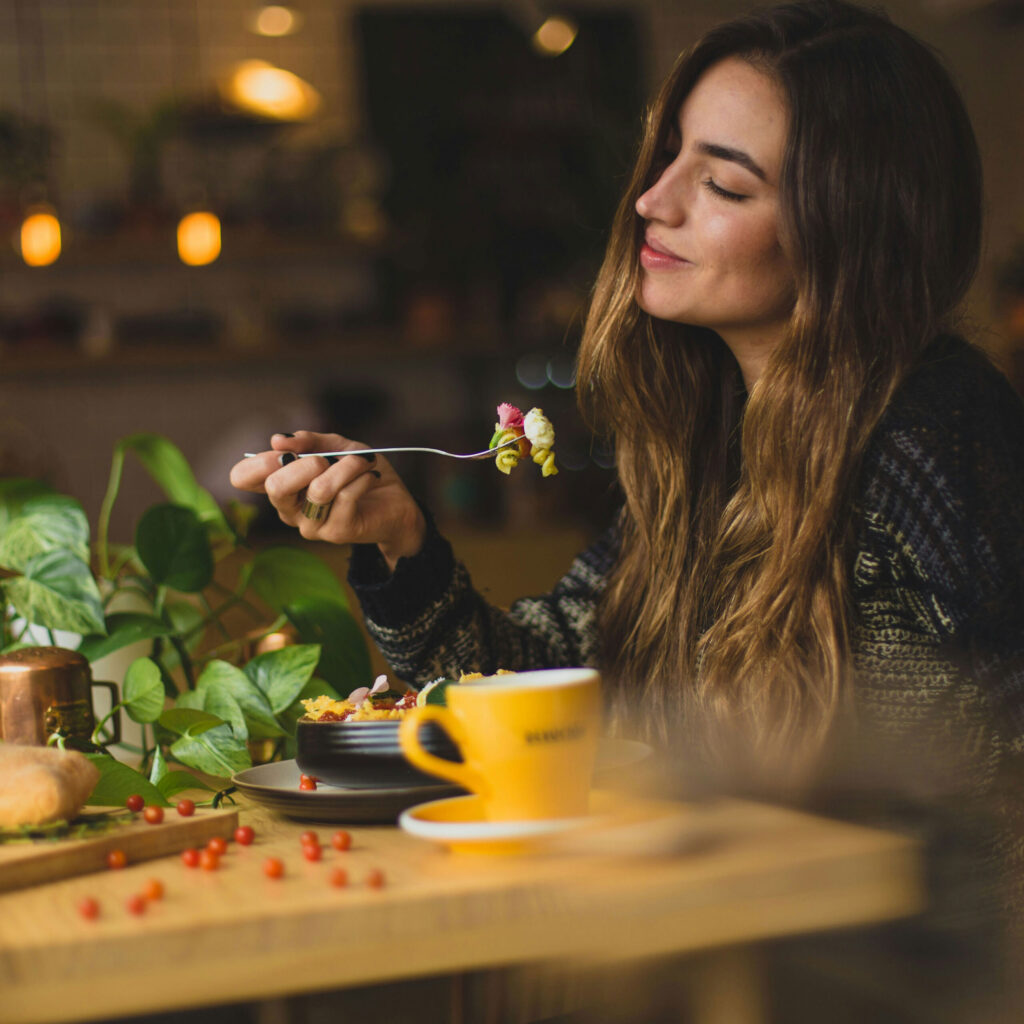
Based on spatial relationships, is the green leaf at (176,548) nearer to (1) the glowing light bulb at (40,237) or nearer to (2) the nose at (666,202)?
(2) the nose at (666,202)

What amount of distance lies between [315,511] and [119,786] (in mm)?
289

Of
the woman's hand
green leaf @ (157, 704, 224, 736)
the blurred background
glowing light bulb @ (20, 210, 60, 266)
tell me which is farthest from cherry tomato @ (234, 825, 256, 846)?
the blurred background

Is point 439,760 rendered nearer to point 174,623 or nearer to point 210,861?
point 210,861

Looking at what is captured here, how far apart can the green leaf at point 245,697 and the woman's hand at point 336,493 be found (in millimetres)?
125

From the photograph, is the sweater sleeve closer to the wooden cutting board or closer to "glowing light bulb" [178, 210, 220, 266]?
the wooden cutting board

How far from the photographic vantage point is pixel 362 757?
674 millimetres

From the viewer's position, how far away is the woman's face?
112cm

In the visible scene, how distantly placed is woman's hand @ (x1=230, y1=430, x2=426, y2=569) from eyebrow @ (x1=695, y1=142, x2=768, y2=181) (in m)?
0.40

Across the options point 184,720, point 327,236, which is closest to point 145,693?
point 184,720

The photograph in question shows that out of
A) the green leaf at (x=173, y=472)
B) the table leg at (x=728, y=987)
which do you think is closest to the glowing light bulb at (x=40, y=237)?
the green leaf at (x=173, y=472)

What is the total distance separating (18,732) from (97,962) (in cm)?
38

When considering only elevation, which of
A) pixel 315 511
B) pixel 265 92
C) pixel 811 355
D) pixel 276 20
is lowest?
pixel 315 511

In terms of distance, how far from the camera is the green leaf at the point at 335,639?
105 centimetres

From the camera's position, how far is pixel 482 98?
4.19 metres
